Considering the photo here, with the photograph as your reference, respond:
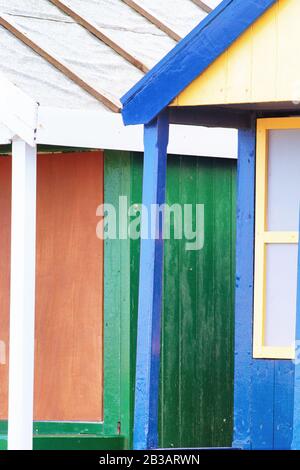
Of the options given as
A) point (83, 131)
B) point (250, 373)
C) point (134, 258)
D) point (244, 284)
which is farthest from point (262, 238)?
point (83, 131)

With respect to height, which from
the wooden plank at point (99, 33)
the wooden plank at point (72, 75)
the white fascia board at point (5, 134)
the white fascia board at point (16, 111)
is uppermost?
the wooden plank at point (99, 33)

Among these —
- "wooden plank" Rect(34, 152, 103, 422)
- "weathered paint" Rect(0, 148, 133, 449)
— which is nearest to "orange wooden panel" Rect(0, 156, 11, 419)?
"wooden plank" Rect(34, 152, 103, 422)

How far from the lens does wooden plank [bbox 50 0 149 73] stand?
8312 mm

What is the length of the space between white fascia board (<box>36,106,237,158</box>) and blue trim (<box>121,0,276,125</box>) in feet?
4.05

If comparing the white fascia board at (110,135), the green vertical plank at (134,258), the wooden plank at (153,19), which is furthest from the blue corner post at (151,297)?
the wooden plank at (153,19)

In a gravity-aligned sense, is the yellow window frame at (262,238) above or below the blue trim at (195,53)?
below

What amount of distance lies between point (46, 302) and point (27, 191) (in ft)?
4.05

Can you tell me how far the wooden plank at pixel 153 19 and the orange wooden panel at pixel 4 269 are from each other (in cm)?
146

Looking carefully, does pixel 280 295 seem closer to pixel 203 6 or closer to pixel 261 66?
pixel 261 66

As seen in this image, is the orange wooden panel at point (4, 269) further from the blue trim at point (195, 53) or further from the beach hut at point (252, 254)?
the blue trim at point (195, 53)

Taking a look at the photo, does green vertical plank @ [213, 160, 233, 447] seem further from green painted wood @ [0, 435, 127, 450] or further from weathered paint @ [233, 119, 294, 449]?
weathered paint @ [233, 119, 294, 449]

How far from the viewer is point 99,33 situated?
8.41 metres

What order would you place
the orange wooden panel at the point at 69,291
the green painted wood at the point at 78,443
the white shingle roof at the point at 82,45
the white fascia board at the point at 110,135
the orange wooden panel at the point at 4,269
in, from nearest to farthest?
the white fascia board at the point at 110,135, the white shingle roof at the point at 82,45, the green painted wood at the point at 78,443, the orange wooden panel at the point at 69,291, the orange wooden panel at the point at 4,269

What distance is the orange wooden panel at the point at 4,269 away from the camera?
8398 mm
